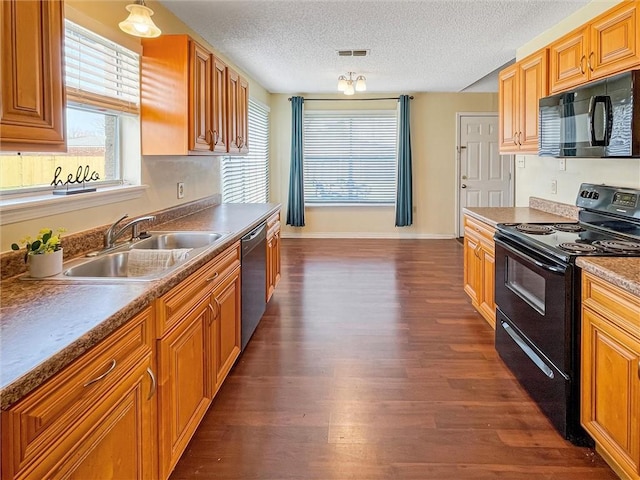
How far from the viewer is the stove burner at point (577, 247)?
209cm

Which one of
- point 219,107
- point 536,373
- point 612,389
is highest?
point 219,107

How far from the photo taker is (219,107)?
349 cm

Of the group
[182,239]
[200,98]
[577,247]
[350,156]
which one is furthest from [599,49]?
[350,156]

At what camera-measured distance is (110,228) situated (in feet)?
7.72

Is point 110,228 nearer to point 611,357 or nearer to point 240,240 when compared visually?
point 240,240

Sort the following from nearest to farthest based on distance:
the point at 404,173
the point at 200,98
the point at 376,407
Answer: the point at 376,407, the point at 200,98, the point at 404,173

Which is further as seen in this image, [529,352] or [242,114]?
[242,114]

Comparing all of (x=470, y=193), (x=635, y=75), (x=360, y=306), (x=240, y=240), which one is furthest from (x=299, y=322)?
(x=470, y=193)

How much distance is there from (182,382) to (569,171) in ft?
10.1

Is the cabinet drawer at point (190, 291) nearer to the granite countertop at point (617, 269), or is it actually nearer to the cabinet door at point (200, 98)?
the cabinet door at point (200, 98)

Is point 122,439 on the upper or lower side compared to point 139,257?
lower

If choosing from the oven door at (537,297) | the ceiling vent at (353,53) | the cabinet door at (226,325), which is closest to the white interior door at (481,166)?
the ceiling vent at (353,53)

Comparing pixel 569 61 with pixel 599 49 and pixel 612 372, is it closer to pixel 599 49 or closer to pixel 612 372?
→ pixel 599 49

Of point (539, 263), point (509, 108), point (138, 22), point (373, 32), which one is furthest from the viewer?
point (373, 32)
